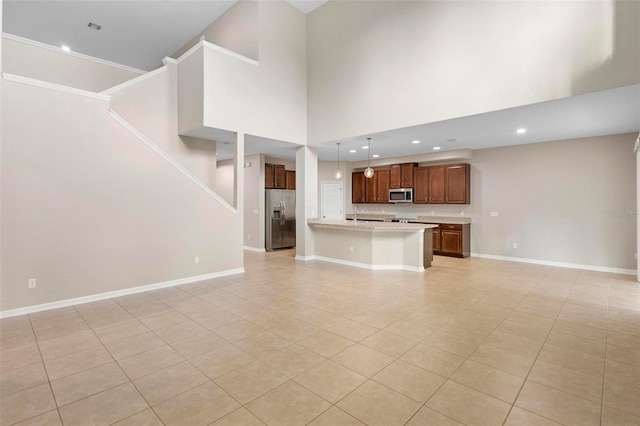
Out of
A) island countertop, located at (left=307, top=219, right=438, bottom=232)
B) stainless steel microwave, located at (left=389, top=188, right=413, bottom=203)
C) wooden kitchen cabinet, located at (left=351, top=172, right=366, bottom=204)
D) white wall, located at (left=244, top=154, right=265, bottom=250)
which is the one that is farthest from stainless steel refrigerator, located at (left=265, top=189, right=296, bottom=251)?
stainless steel microwave, located at (left=389, top=188, right=413, bottom=203)

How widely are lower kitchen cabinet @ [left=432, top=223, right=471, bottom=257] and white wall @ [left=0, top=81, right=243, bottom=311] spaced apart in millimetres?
5978

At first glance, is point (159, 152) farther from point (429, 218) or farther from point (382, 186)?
point (429, 218)

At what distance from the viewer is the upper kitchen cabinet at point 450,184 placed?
791 centimetres

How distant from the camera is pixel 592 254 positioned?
6.31 metres

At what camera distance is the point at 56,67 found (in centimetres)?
625

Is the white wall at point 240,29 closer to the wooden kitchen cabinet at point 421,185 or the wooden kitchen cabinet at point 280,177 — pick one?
the wooden kitchen cabinet at point 280,177

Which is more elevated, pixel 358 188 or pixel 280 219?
pixel 358 188

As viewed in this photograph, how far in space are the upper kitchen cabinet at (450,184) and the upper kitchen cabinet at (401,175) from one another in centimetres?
57

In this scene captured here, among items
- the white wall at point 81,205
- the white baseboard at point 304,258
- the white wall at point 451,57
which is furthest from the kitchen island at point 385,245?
the white wall at point 81,205

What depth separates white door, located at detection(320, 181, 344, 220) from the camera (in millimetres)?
10312

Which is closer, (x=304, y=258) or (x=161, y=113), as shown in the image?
(x=161, y=113)

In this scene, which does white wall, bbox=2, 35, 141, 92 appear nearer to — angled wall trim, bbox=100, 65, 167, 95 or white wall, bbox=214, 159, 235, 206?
angled wall trim, bbox=100, 65, 167, 95

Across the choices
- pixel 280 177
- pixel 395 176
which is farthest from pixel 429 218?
pixel 280 177

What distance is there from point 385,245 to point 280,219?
3781mm
